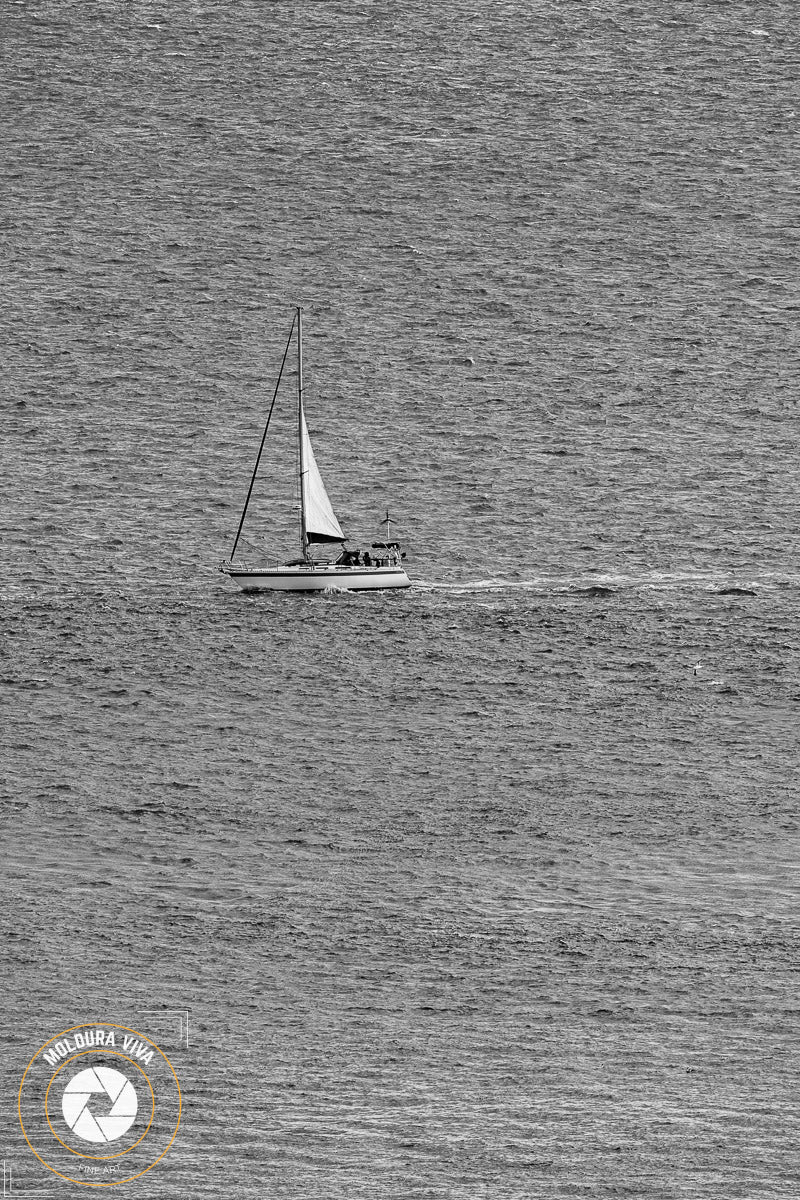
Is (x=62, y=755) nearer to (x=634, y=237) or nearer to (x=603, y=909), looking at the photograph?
(x=603, y=909)

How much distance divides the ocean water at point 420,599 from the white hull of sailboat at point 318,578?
375mm

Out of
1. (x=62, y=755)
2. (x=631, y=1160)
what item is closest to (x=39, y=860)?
(x=62, y=755)

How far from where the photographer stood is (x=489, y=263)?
63.3 m

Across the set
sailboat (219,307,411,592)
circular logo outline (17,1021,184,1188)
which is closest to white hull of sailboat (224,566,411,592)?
sailboat (219,307,411,592)

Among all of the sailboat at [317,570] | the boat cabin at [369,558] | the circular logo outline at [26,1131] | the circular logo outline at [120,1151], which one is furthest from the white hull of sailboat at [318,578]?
the circular logo outline at [120,1151]

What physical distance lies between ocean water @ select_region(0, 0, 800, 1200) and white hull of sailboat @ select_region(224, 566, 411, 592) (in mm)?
375

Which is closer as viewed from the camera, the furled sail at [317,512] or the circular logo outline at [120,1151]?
the circular logo outline at [120,1151]

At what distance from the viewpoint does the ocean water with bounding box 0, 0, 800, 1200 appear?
18.1m

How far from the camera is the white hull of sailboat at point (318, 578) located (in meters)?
38.2

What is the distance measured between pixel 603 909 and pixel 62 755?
10727 millimetres

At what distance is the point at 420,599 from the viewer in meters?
38.6

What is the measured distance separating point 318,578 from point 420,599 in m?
2.37

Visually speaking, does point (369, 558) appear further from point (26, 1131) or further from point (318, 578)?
point (26, 1131)

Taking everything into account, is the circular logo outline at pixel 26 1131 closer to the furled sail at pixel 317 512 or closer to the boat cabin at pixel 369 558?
the boat cabin at pixel 369 558
